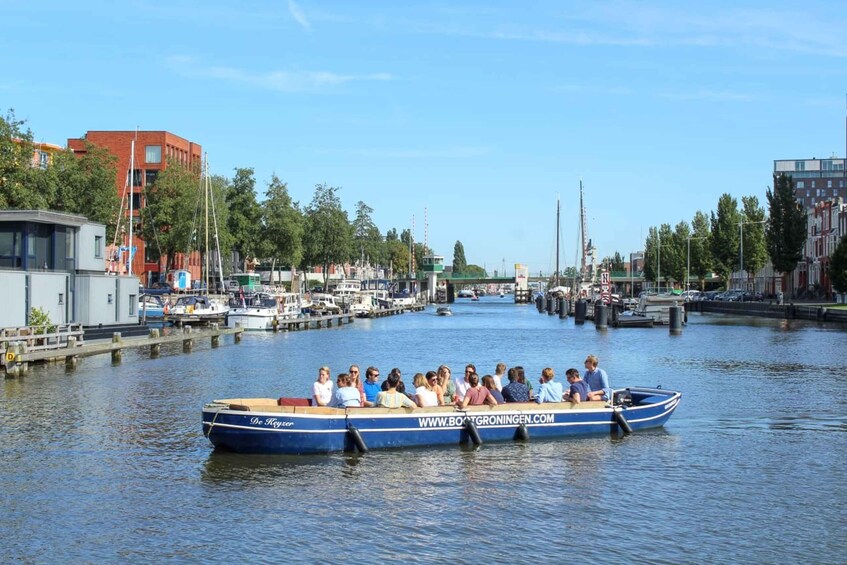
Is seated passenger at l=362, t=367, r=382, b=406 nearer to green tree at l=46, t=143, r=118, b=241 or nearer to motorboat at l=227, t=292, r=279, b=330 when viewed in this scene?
motorboat at l=227, t=292, r=279, b=330

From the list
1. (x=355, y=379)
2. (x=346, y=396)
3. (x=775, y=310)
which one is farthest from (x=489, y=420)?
(x=775, y=310)

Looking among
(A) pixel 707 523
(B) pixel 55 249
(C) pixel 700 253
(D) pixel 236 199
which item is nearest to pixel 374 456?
(A) pixel 707 523

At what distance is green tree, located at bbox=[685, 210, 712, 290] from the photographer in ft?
591

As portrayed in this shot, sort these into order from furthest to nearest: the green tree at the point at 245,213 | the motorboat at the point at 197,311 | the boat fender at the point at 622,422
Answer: the green tree at the point at 245,213 < the motorboat at the point at 197,311 < the boat fender at the point at 622,422

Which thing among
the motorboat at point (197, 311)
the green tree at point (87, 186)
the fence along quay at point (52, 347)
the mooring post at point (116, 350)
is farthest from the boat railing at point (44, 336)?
the green tree at point (87, 186)

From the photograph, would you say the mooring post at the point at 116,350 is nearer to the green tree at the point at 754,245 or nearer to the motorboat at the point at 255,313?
the motorboat at the point at 255,313

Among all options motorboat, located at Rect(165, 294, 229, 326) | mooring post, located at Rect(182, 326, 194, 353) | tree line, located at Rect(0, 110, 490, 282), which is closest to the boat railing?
mooring post, located at Rect(182, 326, 194, 353)

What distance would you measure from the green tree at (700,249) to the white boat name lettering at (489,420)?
15356cm

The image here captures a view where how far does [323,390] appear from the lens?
27250 mm

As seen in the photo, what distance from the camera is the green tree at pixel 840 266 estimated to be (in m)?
103

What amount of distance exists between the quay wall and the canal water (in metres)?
64.2

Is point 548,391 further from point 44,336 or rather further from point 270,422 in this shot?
point 44,336

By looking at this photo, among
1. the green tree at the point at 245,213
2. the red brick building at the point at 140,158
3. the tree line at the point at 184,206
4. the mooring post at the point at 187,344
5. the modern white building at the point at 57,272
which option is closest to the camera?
the modern white building at the point at 57,272

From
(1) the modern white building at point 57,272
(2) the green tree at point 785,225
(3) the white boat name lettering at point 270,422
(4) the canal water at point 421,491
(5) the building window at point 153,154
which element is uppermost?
(5) the building window at point 153,154
